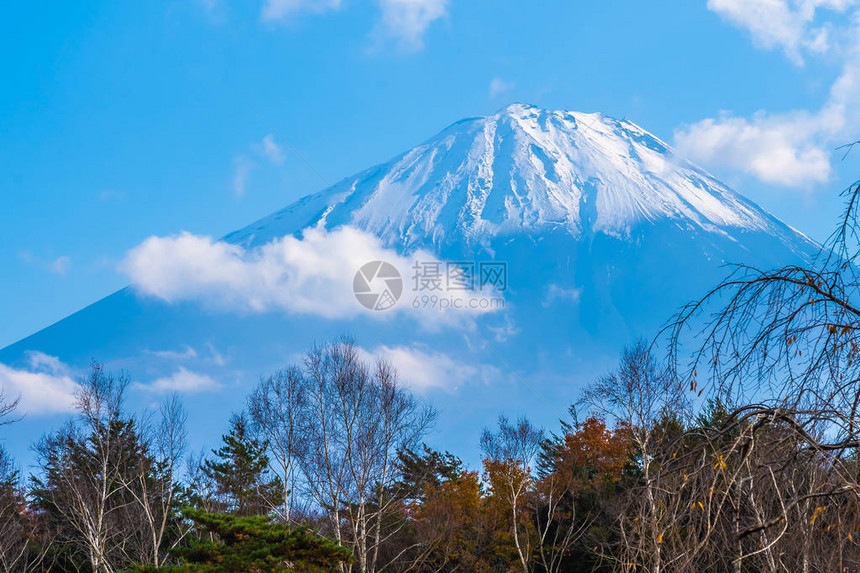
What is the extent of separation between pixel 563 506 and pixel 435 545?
13.7ft

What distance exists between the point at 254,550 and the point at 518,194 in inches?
5248

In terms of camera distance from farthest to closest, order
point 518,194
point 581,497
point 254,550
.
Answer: point 518,194 < point 581,497 < point 254,550

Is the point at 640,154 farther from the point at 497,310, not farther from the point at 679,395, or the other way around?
the point at 679,395

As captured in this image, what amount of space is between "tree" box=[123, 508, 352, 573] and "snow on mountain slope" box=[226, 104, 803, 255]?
369 feet

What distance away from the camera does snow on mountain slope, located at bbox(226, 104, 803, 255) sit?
132000mm

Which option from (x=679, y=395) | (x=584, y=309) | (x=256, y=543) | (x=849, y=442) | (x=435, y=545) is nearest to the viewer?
(x=849, y=442)

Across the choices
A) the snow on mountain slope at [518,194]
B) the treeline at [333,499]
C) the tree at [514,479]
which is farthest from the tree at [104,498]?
the snow on mountain slope at [518,194]

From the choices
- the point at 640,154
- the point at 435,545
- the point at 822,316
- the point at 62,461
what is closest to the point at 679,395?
the point at 822,316

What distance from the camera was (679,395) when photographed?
3244 mm

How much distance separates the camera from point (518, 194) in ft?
467

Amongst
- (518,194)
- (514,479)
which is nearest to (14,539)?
(514,479)

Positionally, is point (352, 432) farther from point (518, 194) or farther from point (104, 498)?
point (518, 194)

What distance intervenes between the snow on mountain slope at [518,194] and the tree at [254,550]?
112376 millimetres

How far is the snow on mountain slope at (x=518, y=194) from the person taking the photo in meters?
132
